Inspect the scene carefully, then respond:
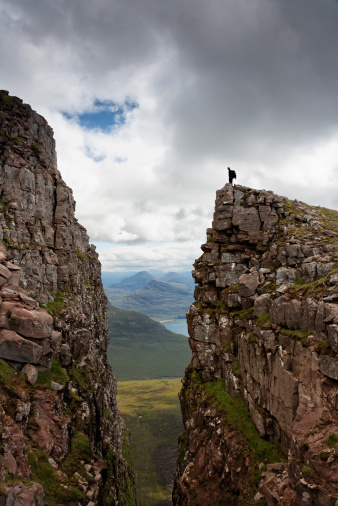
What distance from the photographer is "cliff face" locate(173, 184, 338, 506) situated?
66.4 feet

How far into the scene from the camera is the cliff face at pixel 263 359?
20.2 m

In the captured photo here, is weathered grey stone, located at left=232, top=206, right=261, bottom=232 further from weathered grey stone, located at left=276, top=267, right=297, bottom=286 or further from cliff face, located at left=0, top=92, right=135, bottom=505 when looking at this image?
cliff face, located at left=0, top=92, right=135, bottom=505

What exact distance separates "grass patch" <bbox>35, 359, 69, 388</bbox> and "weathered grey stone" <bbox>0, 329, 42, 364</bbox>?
2.51 meters

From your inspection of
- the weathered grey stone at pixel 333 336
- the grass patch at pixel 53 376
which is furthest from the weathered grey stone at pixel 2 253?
the weathered grey stone at pixel 333 336

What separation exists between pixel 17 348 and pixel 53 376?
255 inches


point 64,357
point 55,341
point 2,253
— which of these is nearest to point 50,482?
point 55,341

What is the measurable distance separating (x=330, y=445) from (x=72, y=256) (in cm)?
4992

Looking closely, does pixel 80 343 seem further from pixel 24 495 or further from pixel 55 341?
pixel 24 495

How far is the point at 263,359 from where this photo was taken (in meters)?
29.2

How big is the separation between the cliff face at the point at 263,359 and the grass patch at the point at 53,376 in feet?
61.7

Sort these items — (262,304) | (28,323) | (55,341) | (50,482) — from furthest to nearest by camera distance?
(55,341) → (28,323) → (262,304) → (50,482)

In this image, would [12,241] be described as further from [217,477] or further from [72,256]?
[217,477]

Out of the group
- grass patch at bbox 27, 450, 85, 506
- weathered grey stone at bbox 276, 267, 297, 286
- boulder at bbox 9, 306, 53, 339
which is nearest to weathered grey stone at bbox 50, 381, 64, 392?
boulder at bbox 9, 306, 53, 339

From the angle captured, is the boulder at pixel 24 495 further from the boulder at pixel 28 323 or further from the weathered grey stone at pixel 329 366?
the weathered grey stone at pixel 329 366
